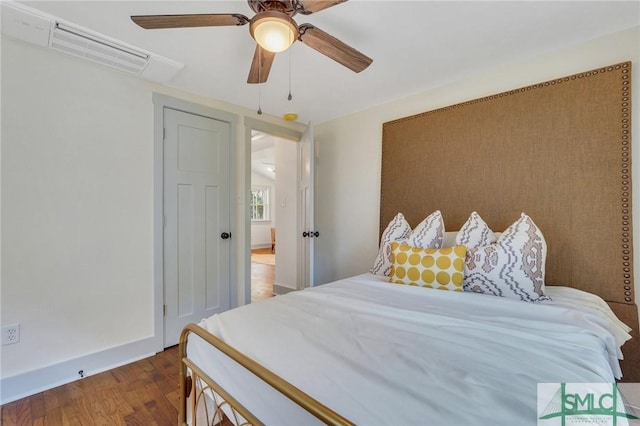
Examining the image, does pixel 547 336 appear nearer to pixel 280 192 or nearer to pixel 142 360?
pixel 142 360

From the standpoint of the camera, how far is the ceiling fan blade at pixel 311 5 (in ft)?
4.09

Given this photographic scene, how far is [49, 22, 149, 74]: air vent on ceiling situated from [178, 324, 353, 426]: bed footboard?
1956mm

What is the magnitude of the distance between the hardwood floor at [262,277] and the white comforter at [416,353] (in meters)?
2.62

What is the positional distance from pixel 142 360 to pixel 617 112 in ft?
12.4

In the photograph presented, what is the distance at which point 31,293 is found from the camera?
1906 mm

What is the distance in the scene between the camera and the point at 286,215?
4.07m

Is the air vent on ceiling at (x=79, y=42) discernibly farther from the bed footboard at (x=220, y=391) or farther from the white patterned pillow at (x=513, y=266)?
the white patterned pillow at (x=513, y=266)

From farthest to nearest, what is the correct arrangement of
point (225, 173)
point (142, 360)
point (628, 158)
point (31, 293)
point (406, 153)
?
point (225, 173), point (406, 153), point (142, 360), point (31, 293), point (628, 158)

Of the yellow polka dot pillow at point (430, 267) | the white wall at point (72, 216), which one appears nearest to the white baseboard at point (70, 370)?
the white wall at point (72, 216)

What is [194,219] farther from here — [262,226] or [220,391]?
[262,226]

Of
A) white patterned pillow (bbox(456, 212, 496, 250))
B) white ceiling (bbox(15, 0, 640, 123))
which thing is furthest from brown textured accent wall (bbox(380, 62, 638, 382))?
white patterned pillow (bbox(456, 212, 496, 250))

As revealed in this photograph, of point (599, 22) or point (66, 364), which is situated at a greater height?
point (599, 22)

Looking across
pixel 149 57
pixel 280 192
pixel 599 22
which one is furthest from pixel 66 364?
pixel 599 22

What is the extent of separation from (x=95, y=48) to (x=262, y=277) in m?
3.92
